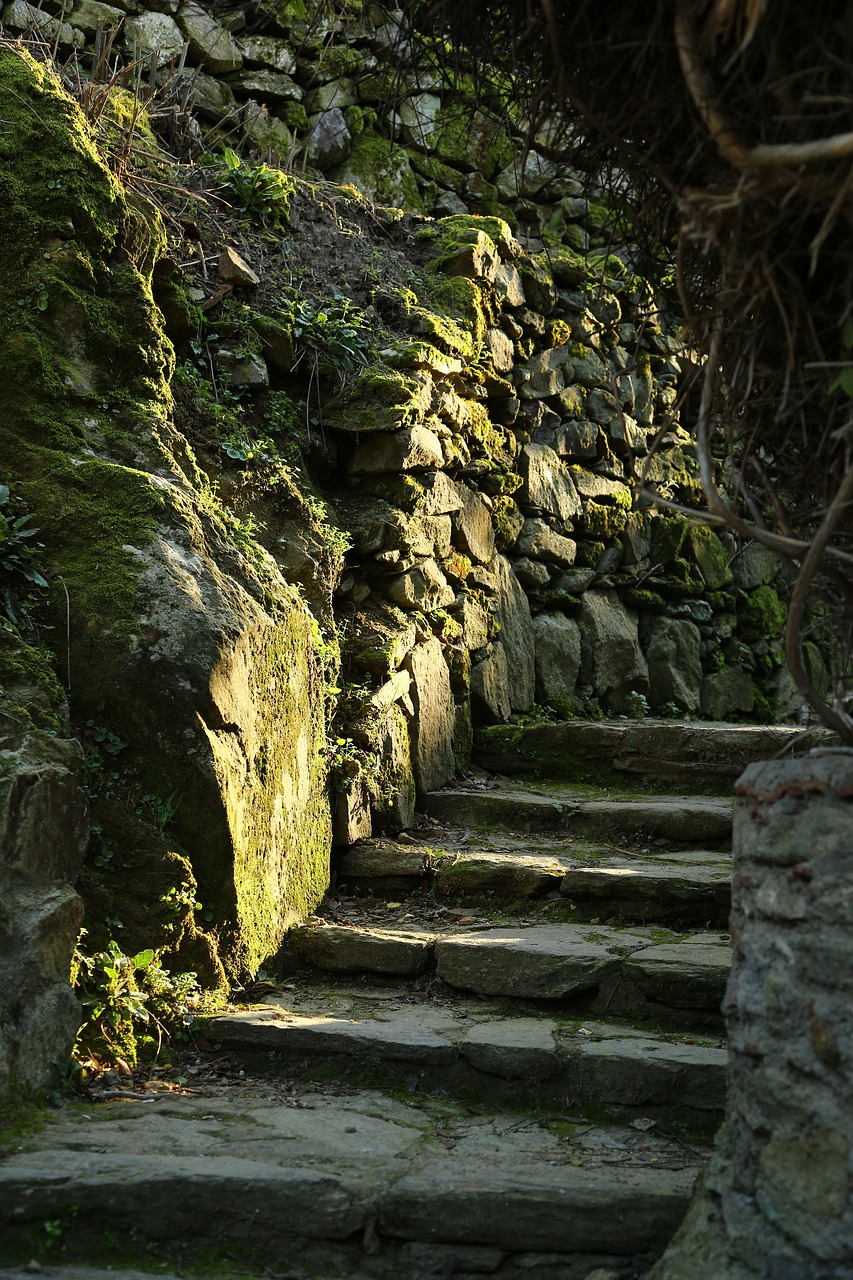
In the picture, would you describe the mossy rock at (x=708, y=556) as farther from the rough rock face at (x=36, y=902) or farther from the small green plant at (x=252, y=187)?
the rough rock face at (x=36, y=902)

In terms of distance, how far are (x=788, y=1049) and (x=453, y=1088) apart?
48.4 inches

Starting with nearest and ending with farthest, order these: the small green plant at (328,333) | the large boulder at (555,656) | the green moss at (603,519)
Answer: the small green plant at (328,333) → the large boulder at (555,656) → the green moss at (603,519)

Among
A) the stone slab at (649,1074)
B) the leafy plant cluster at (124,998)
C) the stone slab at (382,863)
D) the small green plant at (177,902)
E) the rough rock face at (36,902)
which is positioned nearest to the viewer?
the rough rock face at (36,902)

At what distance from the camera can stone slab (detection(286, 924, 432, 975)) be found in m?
3.47

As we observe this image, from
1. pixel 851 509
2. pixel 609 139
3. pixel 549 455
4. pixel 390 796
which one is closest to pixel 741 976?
pixel 851 509

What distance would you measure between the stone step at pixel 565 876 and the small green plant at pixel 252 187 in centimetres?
301

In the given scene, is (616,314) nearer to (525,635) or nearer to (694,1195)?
(525,635)

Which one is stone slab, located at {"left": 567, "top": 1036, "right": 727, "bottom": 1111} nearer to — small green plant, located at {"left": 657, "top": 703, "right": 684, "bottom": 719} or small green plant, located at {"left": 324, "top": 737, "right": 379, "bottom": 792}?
small green plant, located at {"left": 324, "top": 737, "right": 379, "bottom": 792}

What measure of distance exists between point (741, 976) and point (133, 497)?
2299mm

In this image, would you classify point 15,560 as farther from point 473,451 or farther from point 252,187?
point 473,451

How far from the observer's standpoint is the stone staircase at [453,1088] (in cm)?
218

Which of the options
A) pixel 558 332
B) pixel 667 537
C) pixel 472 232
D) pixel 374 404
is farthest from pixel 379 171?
pixel 667 537

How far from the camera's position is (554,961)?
3.22 m

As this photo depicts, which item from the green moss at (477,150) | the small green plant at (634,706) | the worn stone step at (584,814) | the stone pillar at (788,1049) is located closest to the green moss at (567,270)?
the green moss at (477,150)
